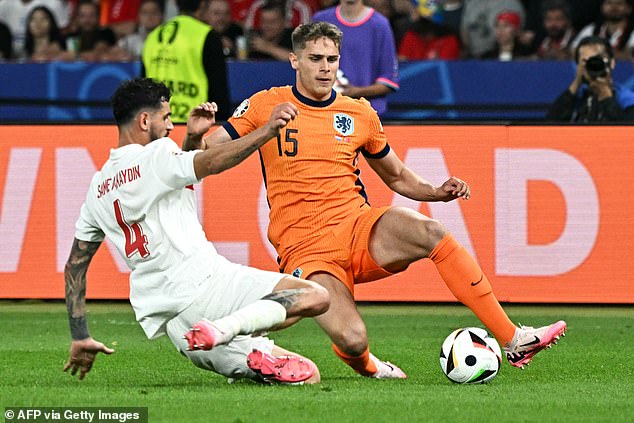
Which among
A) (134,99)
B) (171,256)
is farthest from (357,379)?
(134,99)

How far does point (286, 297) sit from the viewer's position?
646cm

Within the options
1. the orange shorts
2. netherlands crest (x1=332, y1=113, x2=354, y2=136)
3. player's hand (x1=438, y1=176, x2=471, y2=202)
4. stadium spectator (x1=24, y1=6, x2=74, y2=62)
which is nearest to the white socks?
the orange shorts

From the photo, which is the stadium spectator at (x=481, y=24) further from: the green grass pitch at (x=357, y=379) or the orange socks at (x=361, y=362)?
the orange socks at (x=361, y=362)

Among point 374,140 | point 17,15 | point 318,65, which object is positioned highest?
point 318,65

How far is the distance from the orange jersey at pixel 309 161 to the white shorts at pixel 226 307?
0.89 meters

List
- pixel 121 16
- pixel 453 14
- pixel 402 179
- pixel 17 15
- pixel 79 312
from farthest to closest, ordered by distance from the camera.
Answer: pixel 17 15 → pixel 121 16 → pixel 453 14 → pixel 402 179 → pixel 79 312

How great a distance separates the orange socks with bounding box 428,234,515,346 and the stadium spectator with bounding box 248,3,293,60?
6.79 meters

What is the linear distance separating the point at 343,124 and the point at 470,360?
158cm

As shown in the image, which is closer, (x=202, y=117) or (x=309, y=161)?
(x=202, y=117)

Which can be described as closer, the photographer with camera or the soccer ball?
the soccer ball

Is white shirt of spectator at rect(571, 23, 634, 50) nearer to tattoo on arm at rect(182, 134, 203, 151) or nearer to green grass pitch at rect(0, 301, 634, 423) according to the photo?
green grass pitch at rect(0, 301, 634, 423)

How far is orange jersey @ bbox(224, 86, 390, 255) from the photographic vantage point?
763 centimetres

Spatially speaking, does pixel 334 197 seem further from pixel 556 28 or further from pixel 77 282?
pixel 556 28

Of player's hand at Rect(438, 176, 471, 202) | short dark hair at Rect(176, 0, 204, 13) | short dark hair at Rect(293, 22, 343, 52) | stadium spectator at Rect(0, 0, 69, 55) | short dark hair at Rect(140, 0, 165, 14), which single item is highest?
short dark hair at Rect(293, 22, 343, 52)
